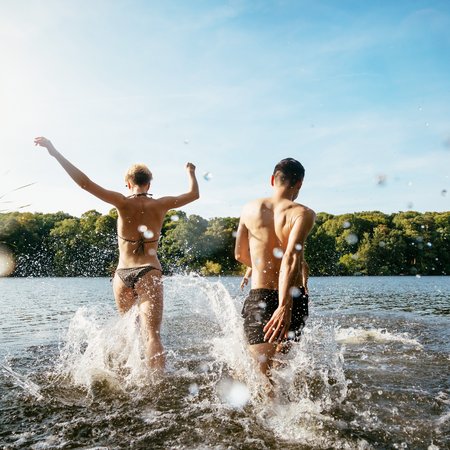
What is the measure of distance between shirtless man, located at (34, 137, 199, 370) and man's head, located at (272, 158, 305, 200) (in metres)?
1.54

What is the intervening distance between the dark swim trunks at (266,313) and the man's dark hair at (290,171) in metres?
1.10

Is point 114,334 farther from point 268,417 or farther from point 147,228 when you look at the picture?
point 268,417

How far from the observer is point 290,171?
419 centimetres

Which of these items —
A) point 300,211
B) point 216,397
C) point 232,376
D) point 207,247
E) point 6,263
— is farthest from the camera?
point 207,247

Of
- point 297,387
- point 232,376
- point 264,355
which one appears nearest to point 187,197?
point 264,355

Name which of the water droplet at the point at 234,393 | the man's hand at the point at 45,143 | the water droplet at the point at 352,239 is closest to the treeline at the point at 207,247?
the water droplet at the point at 352,239

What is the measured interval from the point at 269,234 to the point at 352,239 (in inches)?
3531

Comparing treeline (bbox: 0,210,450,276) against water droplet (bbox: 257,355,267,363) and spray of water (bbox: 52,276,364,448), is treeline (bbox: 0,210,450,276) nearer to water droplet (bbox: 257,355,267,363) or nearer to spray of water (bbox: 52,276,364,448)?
spray of water (bbox: 52,276,364,448)

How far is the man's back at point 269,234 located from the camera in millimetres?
4043

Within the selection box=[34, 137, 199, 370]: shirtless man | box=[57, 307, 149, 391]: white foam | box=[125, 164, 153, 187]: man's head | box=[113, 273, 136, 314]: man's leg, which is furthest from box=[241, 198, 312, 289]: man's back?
box=[57, 307, 149, 391]: white foam

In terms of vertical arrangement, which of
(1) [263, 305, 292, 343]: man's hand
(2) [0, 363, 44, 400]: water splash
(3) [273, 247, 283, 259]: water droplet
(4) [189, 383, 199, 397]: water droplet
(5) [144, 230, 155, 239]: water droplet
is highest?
(5) [144, 230, 155, 239]: water droplet

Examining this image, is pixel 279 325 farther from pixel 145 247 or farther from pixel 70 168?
pixel 70 168

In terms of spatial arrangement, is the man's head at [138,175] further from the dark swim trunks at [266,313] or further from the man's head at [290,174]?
the dark swim trunks at [266,313]

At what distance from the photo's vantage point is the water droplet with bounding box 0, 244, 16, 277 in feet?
214
